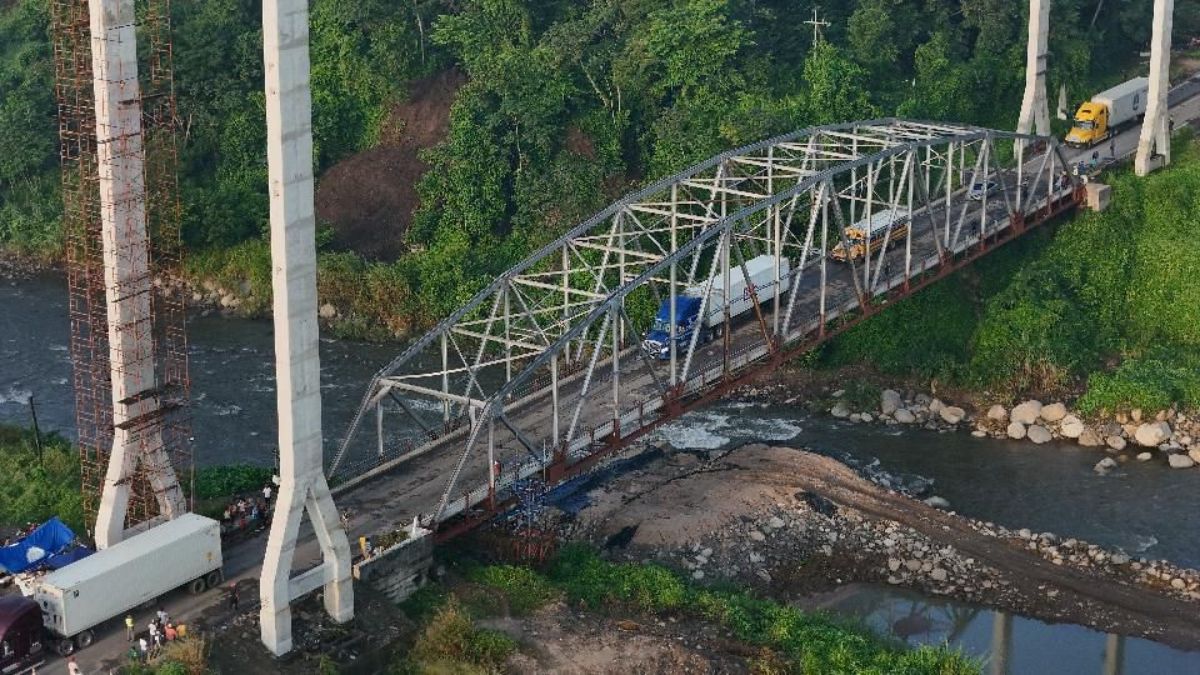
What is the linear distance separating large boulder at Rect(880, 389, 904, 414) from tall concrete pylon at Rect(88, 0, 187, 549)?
27326mm

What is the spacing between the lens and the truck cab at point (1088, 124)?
7719 centimetres

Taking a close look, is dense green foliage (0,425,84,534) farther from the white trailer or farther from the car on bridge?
the car on bridge

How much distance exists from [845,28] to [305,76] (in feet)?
159

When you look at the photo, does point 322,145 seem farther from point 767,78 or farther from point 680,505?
point 680,505

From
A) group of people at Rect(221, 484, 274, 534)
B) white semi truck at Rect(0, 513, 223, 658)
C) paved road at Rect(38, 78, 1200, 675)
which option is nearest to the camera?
white semi truck at Rect(0, 513, 223, 658)

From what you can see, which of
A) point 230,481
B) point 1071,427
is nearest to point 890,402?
point 1071,427

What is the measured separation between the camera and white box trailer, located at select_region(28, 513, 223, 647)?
42656mm

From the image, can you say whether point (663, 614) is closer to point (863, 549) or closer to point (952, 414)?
point (863, 549)

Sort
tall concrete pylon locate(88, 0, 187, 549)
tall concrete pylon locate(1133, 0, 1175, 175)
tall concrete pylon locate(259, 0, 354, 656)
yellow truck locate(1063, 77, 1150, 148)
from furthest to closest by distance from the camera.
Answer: yellow truck locate(1063, 77, 1150, 148)
tall concrete pylon locate(1133, 0, 1175, 175)
tall concrete pylon locate(88, 0, 187, 549)
tall concrete pylon locate(259, 0, 354, 656)

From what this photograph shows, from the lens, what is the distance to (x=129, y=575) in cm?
4388

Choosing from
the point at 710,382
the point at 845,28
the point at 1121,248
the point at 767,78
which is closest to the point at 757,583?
the point at 710,382

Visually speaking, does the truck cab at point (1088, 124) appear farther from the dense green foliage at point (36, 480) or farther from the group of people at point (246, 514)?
the dense green foliage at point (36, 480)

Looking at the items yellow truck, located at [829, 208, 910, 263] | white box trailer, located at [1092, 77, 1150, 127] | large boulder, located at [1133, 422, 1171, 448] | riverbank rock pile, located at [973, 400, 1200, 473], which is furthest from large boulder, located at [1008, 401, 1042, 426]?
white box trailer, located at [1092, 77, 1150, 127]

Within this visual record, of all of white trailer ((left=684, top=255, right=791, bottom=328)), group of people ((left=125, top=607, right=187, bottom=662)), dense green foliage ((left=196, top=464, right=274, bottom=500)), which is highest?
white trailer ((left=684, top=255, right=791, bottom=328))
